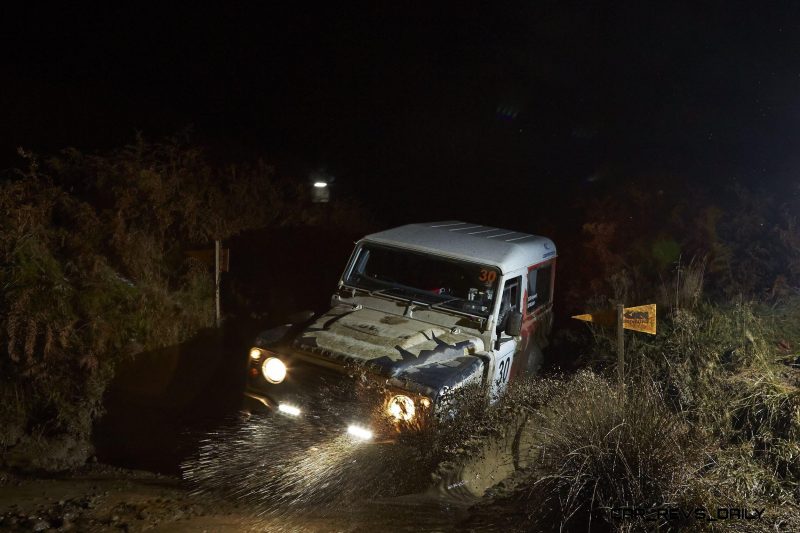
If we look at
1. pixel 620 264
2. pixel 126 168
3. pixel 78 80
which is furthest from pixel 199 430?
pixel 78 80

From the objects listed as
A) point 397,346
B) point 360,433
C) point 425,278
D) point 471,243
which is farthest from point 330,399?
point 471,243

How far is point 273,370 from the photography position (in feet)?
17.6

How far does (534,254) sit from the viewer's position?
693 centimetres

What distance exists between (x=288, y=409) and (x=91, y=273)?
3828 mm

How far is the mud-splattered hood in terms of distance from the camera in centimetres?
507

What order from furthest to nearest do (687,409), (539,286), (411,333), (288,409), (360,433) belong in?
1. (539,286)
2. (411,333)
3. (687,409)
4. (288,409)
5. (360,433)

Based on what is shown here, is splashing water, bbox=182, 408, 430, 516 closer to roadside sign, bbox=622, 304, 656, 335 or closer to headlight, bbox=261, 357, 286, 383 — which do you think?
headlight, bbox=261, 357, 286, 383

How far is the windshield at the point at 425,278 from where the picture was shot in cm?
612

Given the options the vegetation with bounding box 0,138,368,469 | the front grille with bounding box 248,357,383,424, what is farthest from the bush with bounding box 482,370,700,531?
the vegetation with bounding box 0,138,368,469

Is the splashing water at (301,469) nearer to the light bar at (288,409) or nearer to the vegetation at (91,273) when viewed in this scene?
the light bar at (288,409)

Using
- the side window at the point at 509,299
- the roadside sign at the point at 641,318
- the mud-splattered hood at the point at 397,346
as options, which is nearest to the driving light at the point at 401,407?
the mud-splattered hood at the point at 397,346

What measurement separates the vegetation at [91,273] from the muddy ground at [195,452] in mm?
322

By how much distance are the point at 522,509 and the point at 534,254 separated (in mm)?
3199

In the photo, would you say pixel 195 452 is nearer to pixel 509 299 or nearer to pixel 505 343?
pixel 505 343
